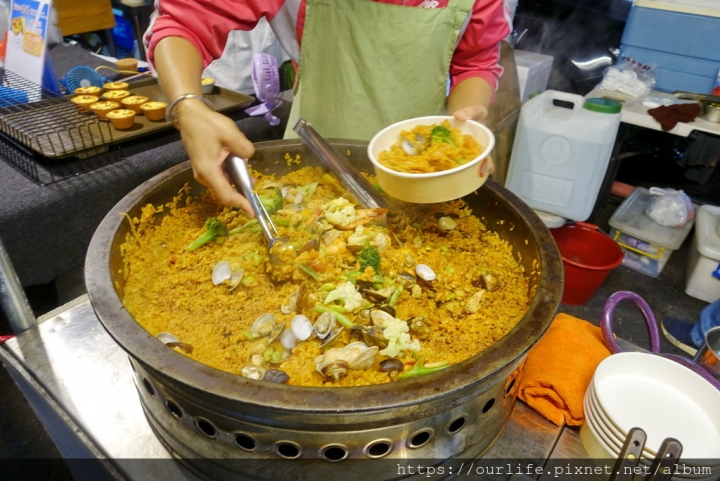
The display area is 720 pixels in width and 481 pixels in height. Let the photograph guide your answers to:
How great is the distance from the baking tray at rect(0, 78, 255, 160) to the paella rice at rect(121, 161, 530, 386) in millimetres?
1168

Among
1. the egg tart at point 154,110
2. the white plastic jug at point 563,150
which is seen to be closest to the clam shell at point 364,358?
the egg tart at point 154,110

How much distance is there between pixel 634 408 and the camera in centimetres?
137

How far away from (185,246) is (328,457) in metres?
Result: 1.07

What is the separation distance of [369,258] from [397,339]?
0.35m

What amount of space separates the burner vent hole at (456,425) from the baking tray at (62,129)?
250 cm

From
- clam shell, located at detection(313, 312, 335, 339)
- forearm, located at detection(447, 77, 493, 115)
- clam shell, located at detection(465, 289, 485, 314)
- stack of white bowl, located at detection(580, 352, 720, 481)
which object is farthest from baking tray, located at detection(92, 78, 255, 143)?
stack of white bowl, located at detection(580, 352, 720, 481)

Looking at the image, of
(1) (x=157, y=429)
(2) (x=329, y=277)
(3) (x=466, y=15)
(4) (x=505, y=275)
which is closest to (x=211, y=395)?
(1) (x=157, y=429)

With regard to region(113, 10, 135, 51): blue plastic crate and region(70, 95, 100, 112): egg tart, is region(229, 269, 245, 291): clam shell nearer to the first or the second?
region(70, 95, 100, 112): egg tart

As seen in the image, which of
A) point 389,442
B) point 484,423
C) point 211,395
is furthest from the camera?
point 484,423

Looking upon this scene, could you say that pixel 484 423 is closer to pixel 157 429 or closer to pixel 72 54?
pixel 157 429

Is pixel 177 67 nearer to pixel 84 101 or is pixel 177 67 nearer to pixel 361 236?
pixel 361 236

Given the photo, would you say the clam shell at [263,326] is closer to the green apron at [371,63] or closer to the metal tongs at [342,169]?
the metal tongs at [342,169]

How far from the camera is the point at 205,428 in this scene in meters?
1.23

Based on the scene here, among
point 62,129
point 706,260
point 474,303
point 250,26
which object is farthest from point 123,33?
point 706,260
